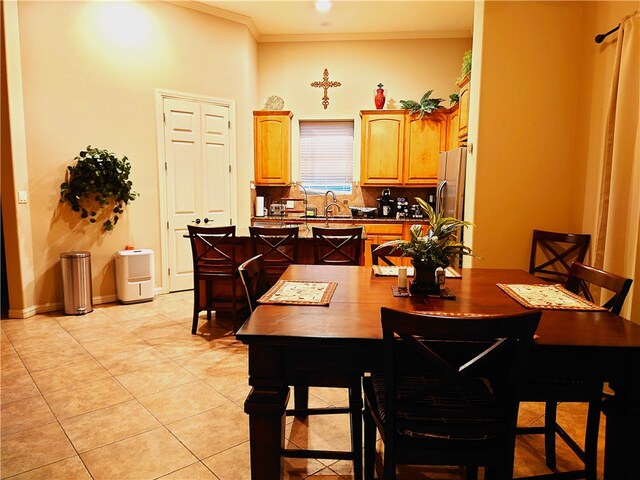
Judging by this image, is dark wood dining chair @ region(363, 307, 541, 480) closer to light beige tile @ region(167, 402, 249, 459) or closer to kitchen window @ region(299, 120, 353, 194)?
light beige tile @ region(167, 402, 249, 459)

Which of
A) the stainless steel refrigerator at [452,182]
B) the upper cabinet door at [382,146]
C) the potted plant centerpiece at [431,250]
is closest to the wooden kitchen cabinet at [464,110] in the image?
the stainless steel refrigerator at [452,182]

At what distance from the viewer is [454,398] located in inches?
63.1

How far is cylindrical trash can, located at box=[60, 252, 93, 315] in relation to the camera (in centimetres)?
445

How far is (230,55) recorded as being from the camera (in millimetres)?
5594

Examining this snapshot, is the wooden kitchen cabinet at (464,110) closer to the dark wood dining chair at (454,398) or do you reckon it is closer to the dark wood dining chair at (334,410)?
the dark wood dining chair at (334,410)

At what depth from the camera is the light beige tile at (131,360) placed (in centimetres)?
320

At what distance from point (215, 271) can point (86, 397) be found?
1.44m

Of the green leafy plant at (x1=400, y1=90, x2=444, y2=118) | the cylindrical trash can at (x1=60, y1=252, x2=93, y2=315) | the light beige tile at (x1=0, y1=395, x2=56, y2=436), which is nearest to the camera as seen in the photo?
the light beige tile at (x1=0, y1=395, x2=56, y2=436)

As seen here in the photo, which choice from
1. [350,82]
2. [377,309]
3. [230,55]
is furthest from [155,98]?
[377,309]

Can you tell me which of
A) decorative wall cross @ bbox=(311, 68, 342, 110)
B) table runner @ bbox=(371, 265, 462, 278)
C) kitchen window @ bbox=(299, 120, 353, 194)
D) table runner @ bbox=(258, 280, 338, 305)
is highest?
decorative wall cross @ bbox=(311, 68, 342, 110)

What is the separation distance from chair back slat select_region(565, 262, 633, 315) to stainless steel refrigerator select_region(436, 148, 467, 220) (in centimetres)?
207

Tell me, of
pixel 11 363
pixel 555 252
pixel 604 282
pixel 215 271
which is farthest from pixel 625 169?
pixel 11 363

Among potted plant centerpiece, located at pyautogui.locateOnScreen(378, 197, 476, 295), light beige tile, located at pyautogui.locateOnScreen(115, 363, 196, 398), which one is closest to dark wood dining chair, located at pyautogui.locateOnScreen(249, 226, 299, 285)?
light beige tile, located at pyautogui.locateOnScreen(115, 363, 196, 398)

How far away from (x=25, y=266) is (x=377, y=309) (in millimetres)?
4112
